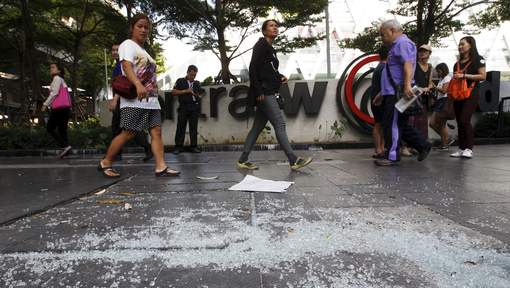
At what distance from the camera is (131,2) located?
45.2 feet

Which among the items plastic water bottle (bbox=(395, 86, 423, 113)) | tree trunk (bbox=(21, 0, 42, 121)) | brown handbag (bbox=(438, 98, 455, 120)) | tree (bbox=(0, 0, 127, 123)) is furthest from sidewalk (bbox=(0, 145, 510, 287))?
tree (bbox=(0, 0, 127, 123))

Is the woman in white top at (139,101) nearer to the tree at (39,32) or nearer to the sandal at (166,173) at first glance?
the sandal at (166,173)

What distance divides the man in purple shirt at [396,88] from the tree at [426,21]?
25.7 ft

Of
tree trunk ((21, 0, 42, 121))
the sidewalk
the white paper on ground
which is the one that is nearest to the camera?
the sidewalk

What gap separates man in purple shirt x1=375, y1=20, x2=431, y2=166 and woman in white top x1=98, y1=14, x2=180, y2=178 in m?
2.72

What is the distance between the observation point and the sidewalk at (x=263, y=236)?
1837 millimetres

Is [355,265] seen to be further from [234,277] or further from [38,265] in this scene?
[38,265]

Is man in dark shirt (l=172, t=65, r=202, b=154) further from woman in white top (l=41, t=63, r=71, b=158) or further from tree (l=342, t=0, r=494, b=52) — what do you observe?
tree (l=342, t=0, r=494, b=52)

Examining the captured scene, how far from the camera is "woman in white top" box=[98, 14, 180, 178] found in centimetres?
464

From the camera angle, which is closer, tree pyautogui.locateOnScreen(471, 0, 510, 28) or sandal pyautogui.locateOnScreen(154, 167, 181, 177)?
sandal pyautogui.locateOnScreen(154, 167, 181, 177)

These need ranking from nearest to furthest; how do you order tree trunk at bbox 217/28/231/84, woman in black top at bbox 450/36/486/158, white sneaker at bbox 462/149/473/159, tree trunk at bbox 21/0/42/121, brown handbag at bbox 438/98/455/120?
woman in black top at bbox 450/36/486/158
white sneaker at bbox 462/149/473/159
brown handbag at bbox 438/98/455/120
tree trunk at bbox 21/0/42/121
tree trunk at bbox 217/28/231/84

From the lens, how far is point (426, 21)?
12977mm

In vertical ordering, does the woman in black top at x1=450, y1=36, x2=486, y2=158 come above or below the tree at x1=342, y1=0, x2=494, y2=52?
below

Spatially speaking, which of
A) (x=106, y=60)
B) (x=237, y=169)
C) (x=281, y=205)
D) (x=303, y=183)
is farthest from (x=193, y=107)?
(x=106, y=60)
